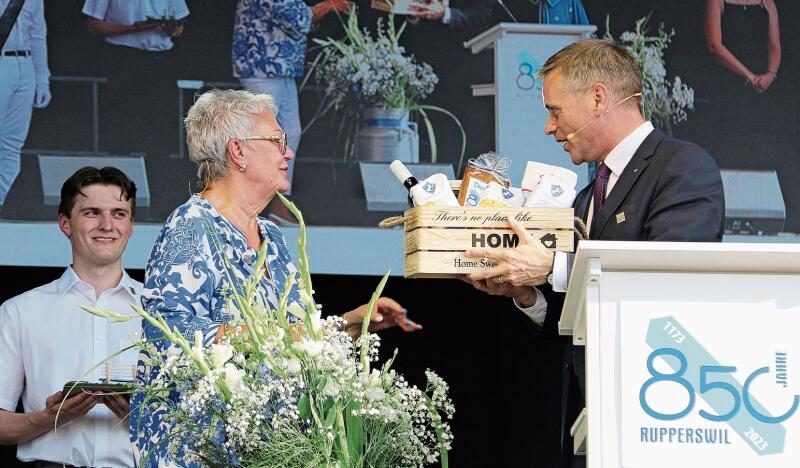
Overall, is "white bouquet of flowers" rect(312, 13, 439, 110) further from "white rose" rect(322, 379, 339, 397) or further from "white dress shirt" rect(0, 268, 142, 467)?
"white rose" rect(322, 379, 339, 397)

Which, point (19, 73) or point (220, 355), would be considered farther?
point (19, 73)

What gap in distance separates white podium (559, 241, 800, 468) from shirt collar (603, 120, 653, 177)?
96 centimetres

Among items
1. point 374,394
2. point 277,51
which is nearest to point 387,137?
point 277,51

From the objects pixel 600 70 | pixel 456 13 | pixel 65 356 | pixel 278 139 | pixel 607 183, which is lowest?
pixel 65 356

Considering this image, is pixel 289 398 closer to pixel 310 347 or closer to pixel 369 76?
pixel 310 347

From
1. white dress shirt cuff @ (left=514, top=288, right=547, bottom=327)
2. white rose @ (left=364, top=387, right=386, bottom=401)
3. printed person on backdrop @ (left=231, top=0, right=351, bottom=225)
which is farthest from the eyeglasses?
printed person on backdrop @ (left=231, top=0, right=351, bottom=225)

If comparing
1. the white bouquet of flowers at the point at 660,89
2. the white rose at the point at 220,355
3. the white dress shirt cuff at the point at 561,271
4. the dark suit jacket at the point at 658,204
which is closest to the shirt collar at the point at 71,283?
the dark suit jacket at the point at 658,204

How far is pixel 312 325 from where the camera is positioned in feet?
7.70

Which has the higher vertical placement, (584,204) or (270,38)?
(270,38)

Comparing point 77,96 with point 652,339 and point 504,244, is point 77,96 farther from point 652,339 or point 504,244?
point 652,339

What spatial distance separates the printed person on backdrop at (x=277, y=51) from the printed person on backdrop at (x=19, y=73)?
73 cm

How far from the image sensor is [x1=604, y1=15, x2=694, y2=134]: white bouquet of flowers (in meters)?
5.07

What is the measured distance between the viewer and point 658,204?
2969 mm

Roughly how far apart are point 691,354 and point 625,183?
0.93 m
